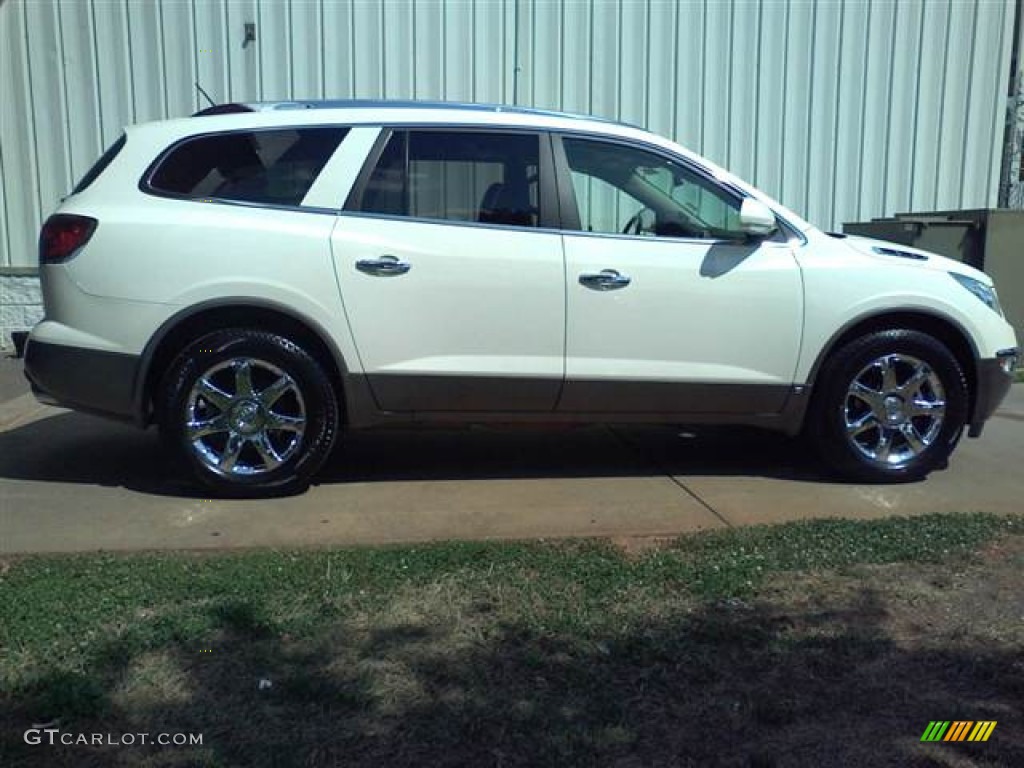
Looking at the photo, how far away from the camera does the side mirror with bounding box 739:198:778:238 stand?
4699 millimetres

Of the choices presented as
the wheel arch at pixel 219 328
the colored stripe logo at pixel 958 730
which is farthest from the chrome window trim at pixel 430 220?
the colored stripe logo at pixel 958 730

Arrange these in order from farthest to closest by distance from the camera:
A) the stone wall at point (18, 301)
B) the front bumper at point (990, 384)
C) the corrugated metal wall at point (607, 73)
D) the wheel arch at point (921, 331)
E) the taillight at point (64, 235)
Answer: the stone wall at point (18, 301), the corrugated metal wall at point (607, 73), the front bumper at point (990, 384), the wheel arch at point (921, 331), the taillight at point (64, 235)

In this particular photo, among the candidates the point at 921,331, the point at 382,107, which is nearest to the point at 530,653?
the point at 382,107

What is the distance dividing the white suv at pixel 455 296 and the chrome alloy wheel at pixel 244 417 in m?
A: 0.01

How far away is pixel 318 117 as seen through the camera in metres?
4.79

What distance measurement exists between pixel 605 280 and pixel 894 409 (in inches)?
67.2

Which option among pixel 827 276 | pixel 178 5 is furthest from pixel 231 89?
pixel 827 276

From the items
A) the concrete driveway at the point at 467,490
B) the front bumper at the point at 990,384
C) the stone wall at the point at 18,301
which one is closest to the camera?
the concrete driveway at the point at 467,490

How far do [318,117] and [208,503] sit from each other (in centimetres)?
196

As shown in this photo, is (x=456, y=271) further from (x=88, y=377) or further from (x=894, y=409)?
(x=894, y=409)

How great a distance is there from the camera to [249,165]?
471cm

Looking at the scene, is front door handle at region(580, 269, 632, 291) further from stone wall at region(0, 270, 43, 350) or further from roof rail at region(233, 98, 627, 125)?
stone wall at region(0, 270, 43, 350)

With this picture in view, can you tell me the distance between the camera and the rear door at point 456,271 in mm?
4648

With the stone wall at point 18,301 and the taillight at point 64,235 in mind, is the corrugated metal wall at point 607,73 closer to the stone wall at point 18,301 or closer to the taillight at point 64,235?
the stone wall at point 18,301
